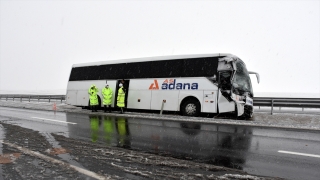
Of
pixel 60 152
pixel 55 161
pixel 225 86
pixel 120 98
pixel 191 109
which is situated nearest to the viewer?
pixel 55 161

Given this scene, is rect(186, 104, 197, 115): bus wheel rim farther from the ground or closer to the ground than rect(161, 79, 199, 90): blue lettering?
closer to the ground

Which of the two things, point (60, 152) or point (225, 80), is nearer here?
point (60, 152)

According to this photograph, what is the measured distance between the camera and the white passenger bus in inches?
469

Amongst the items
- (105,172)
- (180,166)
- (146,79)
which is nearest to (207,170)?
(180,166)

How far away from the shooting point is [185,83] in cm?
1311

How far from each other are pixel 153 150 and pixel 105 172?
5.84ft

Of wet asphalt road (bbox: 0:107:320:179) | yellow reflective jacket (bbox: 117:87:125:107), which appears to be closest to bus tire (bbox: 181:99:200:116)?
yellow reflective jacket (bbox: 117:87:125:107)

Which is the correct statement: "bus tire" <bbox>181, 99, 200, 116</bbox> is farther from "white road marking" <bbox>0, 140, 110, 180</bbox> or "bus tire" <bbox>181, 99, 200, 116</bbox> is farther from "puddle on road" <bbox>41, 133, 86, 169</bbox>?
"white road marking" <bbox>0, 140, 110, 180</bbox>

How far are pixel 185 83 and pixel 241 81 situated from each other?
2.81m

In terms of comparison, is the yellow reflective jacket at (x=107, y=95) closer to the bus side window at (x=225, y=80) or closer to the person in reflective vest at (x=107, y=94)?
the person in reflective vest at (x=107, y=94)

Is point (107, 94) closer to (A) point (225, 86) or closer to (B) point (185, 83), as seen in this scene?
(B) point (185, 83)

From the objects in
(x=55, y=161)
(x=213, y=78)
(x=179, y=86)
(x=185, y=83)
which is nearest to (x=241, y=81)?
(x=213, y=78)

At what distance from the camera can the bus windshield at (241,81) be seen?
11.9 m

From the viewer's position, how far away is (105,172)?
13.8 feet
